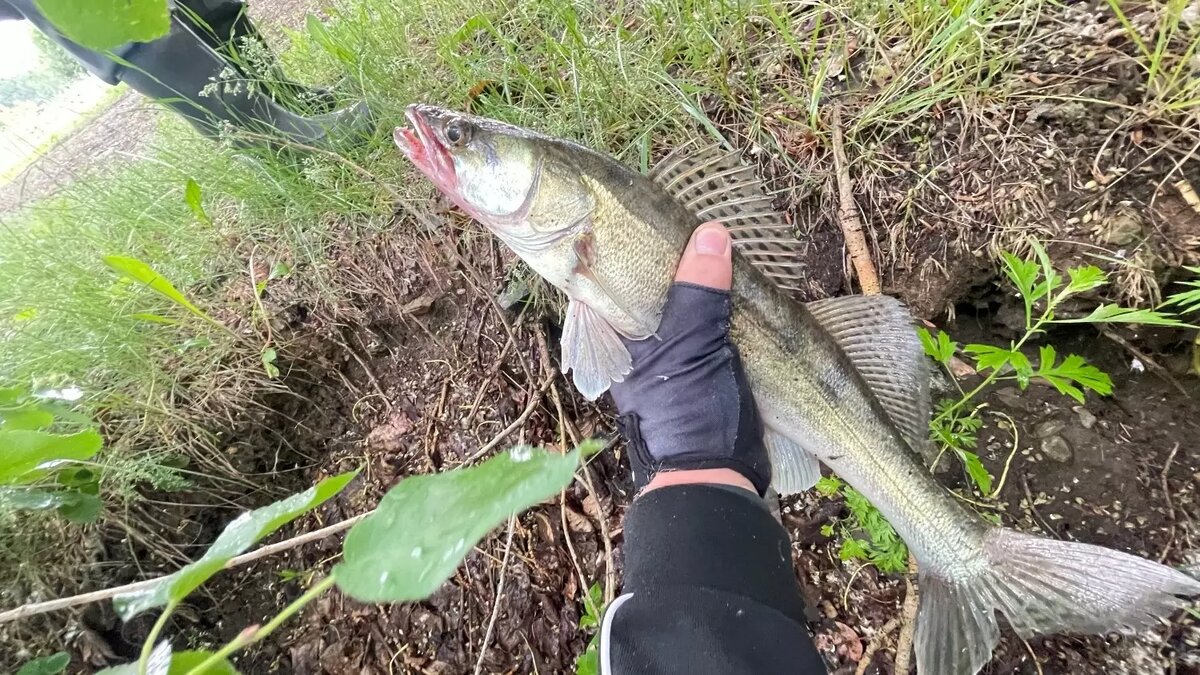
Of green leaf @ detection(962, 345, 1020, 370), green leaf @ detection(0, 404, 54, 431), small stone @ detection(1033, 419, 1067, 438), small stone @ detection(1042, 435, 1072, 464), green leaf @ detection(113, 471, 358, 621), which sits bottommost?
small stone @ detection(1042, 435, 1072, 464)

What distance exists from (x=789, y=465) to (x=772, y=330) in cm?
52

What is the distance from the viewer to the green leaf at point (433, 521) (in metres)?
0.55

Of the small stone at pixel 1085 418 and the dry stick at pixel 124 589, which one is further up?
the dry stick at pixel 124 589

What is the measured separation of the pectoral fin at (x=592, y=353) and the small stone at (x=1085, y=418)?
5.24 ft

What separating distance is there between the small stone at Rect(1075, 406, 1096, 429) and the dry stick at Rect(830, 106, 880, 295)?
82 centimetres

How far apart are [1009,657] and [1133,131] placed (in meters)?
1.78

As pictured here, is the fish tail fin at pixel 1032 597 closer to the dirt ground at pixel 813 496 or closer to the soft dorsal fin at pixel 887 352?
the dirt ground at pixel 813 496

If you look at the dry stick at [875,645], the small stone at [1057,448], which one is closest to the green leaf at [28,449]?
the dry stick at [875,645]

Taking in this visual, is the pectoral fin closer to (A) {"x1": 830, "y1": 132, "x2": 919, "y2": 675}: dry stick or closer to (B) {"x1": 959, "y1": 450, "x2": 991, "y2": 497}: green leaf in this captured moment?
(A) {"x1": 830, "y1": 132, "x2": 919, "y2": 675}: dry stick

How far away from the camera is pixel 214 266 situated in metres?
3.00

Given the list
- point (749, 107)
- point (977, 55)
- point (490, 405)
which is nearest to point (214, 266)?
point (490, 405)

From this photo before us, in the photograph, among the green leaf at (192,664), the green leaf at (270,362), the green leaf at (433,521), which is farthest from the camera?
the green leaf at (270,362)

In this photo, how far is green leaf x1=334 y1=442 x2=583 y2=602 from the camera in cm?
55

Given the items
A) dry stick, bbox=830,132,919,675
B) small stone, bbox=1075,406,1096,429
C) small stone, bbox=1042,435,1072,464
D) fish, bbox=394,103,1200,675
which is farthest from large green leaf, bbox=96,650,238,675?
small stone, bbox=1075,406,1096,429
